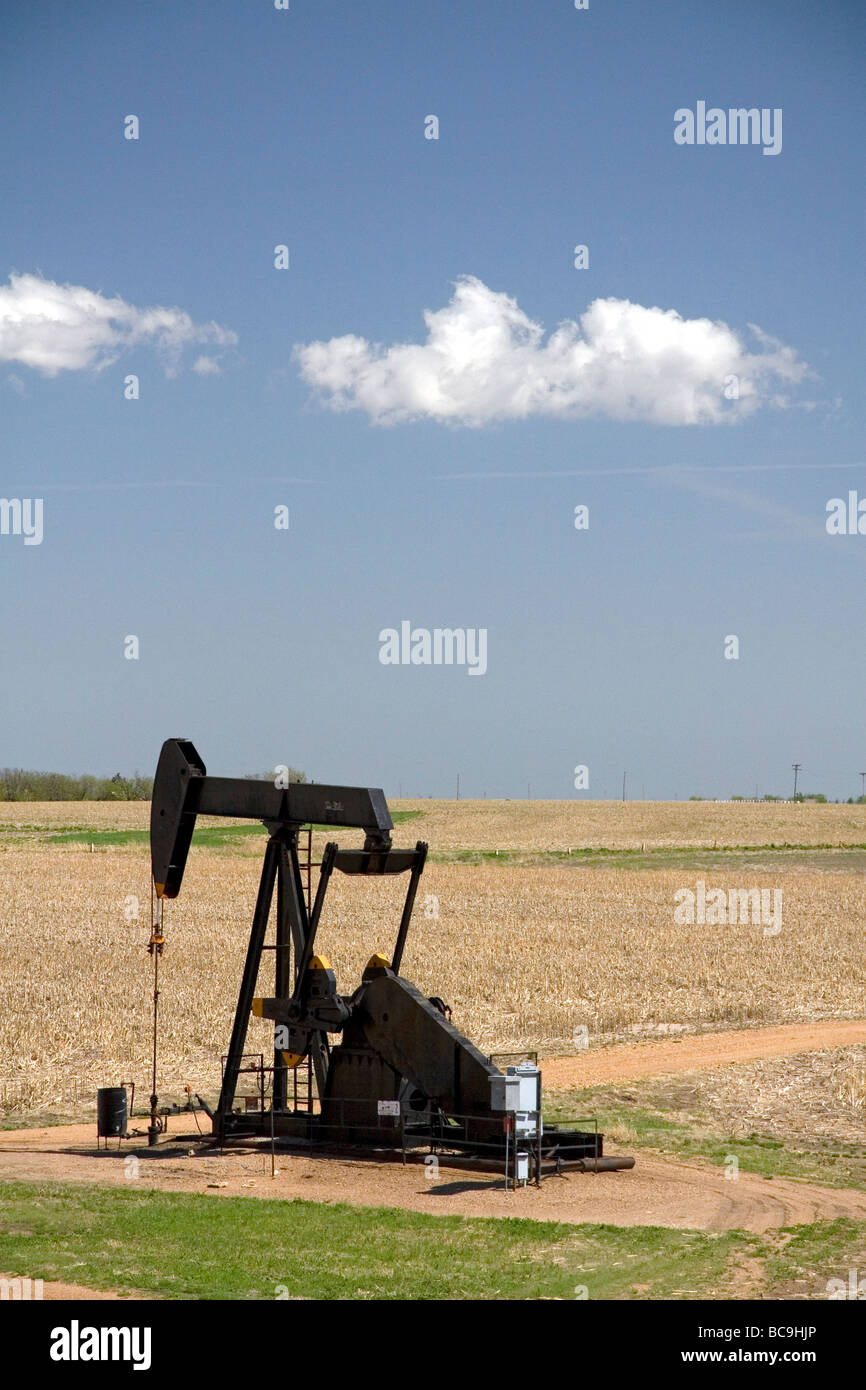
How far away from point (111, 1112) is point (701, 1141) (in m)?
6.63

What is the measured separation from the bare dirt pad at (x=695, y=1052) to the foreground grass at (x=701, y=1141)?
48.3 inches

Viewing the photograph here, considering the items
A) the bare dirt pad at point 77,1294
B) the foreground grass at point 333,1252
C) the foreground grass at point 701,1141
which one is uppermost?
the bare dirt pad at point 77,1294

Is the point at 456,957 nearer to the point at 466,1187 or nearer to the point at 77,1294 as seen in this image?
the point at 466,1187

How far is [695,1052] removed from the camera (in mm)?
23469

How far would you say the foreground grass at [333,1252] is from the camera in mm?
11109

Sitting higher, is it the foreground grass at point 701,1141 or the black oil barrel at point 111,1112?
the black oil barrel at point 111,1112

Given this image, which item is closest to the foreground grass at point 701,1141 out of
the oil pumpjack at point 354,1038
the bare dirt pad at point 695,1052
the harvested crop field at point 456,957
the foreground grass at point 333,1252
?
the bare dirt pad at point 695,1052

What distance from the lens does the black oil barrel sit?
16.7 m

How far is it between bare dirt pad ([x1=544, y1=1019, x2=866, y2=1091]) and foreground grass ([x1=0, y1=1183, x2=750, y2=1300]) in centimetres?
783

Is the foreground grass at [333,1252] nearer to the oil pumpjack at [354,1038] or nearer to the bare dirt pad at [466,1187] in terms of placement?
the bare dirt pad at [466,1187]

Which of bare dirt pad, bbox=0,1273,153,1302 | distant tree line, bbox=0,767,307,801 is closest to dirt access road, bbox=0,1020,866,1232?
bare dirt pad, bbox=0,1273,153,1302

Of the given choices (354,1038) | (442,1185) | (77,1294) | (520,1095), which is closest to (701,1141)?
(520,1095)
